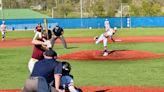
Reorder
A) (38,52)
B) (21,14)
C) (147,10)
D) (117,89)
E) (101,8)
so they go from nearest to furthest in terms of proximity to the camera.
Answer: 1. (38,52)
2. (117,89)
3. (147,10)
4. (21,14)
5. (101,8)

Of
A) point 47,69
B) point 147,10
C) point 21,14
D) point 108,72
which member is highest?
point 47,69

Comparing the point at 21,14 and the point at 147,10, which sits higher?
the point at 147,10

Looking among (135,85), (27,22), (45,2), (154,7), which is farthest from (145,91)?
(45,2)

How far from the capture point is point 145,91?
12.8m

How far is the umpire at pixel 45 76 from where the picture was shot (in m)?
8.42

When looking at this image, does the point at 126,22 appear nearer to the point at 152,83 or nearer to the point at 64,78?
the point at 152,83

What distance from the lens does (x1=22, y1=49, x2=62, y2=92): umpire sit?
27.6 feet

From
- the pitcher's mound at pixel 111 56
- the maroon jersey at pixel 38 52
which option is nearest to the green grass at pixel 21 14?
the pitcher's mound at pixel 111 56

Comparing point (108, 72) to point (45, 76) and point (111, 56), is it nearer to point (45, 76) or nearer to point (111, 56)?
point (111, 56)

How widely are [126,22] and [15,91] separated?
65197 mm

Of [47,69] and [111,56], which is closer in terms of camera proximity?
[47,69]

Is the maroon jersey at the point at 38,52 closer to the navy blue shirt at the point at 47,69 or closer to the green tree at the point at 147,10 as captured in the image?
the navy blue shirt at the point at 47,69

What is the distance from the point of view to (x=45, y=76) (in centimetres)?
858

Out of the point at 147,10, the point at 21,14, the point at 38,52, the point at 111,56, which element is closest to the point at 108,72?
the point at 111,56
